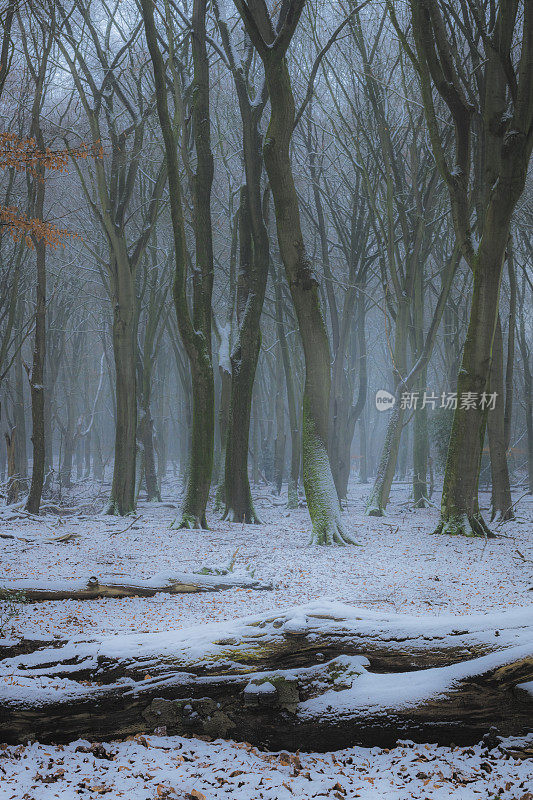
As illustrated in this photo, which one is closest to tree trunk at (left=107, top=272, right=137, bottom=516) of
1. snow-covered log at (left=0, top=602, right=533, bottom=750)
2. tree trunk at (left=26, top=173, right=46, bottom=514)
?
tree trunk at (left=26, top=173, right=46, bottom=514)

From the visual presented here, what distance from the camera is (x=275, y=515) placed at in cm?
1230

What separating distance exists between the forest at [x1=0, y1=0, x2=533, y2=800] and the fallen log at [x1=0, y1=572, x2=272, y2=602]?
2 centimetres

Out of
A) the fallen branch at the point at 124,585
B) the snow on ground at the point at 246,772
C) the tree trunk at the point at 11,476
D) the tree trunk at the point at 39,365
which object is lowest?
the snow on ground at the point at 246,772

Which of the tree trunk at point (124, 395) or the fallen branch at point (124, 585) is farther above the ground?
the tree trunk at point (124, 395)

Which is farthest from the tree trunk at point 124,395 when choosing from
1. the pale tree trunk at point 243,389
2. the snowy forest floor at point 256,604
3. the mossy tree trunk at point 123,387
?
the pale tree trunk at point 243,389

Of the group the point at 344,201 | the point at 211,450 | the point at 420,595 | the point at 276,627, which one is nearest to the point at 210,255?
the point at 211,450

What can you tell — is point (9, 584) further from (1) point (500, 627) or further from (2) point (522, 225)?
(2) point (522, 225)

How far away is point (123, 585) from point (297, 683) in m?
2.37

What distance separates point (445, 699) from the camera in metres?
2.44

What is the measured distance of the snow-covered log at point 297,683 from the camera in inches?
95.3

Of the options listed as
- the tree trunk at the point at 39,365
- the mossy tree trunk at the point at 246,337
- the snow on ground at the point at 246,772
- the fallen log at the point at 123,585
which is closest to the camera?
the snow on ground at the point at 246,772

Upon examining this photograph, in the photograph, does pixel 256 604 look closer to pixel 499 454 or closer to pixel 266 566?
pixel 266 566

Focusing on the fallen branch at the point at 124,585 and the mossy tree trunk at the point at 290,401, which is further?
the mossy tree trunk at the point at 290,401

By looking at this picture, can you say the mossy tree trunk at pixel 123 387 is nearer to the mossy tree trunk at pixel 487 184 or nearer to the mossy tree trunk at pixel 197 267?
the mossy tree trunk at pixel 197 267
